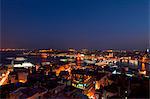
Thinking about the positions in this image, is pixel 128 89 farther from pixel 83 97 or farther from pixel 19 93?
pixel 19 93

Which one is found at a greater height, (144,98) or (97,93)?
(144,98)

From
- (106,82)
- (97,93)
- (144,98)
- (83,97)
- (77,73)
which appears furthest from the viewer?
(77,73)

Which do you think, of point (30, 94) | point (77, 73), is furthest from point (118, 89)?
point (77, 73)

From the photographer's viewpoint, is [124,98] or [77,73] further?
[77,73]

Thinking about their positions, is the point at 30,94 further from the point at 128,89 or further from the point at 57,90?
the point at 128,89

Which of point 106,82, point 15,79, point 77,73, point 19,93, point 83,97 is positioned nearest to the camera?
point 19,93

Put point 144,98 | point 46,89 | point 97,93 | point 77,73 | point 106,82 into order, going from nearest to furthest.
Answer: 1. point 144,98
2. point 46,89
3. point 97,93
4. point 106,82
5. point 77,73

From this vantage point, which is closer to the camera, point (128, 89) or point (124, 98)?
point (124, 98)

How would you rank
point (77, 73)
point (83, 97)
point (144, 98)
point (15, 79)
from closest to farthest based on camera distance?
point (144, 98)
point (83, 97)
point (15, 79)
point (77, 73)

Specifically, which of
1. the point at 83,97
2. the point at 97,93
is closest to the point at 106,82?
the point at 97,93
